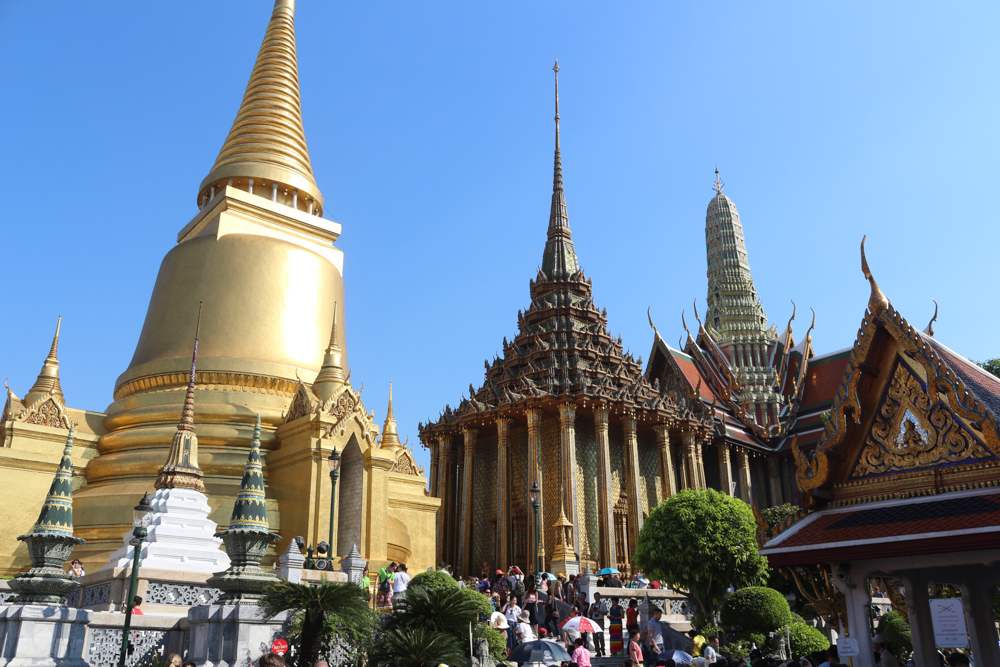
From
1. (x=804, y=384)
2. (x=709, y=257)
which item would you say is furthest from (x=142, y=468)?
(x=709, y=257)

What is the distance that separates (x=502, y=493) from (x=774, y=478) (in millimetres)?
15342

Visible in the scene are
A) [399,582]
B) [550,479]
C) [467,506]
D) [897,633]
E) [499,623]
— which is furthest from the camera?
[467,506]

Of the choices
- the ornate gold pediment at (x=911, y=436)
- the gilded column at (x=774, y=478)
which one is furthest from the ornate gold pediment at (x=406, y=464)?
the gilded column at (x=774, y=478)

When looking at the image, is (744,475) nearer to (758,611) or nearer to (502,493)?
(502,493)

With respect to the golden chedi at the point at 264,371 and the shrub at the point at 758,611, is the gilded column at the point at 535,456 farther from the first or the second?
the shrub at the point at 758,611

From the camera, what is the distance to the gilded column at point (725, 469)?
112 feet

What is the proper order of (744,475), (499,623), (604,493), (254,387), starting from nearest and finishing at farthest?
(499,623) < (254,387) < (604,493) < (744,475)

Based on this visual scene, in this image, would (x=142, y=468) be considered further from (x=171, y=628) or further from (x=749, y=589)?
(x=749, y=589)

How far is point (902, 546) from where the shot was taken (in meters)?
6.91

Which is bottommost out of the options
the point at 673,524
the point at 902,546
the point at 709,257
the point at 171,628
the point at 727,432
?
the point at 171,628

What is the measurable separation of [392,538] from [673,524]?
762 cm

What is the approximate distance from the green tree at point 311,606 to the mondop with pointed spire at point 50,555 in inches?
77.1

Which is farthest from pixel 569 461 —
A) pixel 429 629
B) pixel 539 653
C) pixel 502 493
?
pixel 429 629

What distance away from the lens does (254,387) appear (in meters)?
22.0
